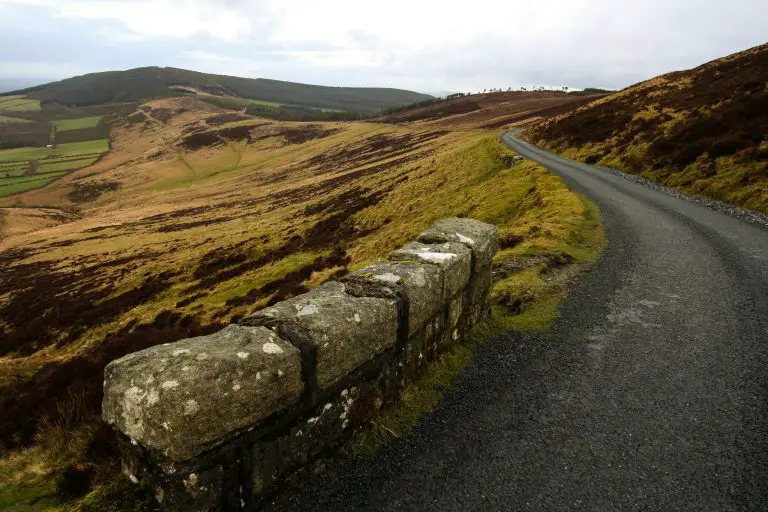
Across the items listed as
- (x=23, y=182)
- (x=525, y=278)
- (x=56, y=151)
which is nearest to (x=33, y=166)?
(x=56, y=151)

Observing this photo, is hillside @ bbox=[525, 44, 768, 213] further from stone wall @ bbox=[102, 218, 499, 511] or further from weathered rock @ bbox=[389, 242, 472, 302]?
stone wall @ bbox=[102, 218, 499, 511]

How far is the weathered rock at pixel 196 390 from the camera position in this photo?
3545 millimetres

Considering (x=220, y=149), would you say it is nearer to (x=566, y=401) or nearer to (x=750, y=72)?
(x=750, y=72)

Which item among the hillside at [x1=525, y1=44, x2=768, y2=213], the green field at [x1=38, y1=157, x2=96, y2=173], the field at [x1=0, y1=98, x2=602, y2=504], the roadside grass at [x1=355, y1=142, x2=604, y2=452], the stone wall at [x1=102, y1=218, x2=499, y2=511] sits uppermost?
the hillside at [x1=525, y1=44, x2=768, y2=213]

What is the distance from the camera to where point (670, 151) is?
101 ft

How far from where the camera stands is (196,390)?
3652mm

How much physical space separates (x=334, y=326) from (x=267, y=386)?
103 cm

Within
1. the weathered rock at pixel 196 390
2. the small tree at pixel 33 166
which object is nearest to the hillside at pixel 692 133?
the weathered rock at pixel 196 390

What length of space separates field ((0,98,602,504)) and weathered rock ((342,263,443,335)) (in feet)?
10.5

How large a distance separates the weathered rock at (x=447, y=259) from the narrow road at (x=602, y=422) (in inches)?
57.1

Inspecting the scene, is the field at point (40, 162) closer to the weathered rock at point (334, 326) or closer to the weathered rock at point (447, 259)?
the weathered rock at point (447, 259)

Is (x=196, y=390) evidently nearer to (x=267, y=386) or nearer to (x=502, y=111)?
(x=267, y=386)

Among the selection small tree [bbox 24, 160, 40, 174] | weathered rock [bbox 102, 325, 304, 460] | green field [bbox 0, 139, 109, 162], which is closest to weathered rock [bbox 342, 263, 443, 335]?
weathered rock [bbox 102, 325, 304, 460]

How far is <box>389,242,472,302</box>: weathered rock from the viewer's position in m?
6.72
